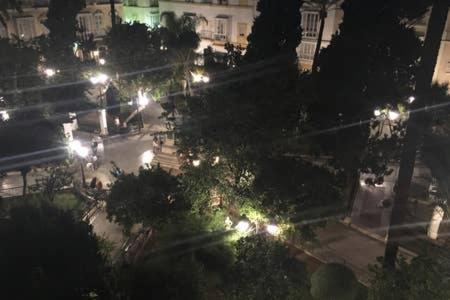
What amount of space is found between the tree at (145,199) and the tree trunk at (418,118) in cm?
810

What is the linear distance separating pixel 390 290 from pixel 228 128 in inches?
309

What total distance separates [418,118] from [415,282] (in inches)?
205

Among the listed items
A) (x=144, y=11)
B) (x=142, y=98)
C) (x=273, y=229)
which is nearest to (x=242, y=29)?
(x=142, y=98)

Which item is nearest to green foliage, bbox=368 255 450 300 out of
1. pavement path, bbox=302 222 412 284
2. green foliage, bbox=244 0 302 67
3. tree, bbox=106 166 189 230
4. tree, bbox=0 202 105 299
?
pavement path, bbox=302 222 412 284

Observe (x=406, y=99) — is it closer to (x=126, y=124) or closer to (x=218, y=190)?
(x=218, y=190)

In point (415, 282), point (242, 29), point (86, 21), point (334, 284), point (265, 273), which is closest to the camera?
point (415, 282)

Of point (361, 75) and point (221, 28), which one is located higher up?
point (361, 75)

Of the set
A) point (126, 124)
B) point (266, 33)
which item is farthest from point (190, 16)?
point (266, 33)

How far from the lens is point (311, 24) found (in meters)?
31.7

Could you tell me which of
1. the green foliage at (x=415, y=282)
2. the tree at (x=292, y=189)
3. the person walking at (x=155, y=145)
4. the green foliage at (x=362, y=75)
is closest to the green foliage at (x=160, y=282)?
the tree at (x=292, y=189)

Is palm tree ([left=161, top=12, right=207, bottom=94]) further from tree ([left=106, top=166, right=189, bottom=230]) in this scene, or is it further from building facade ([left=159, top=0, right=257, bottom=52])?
tree ([left=106, top=166, right=189, bottom=230])

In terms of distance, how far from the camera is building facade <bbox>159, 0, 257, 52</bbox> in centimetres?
3519

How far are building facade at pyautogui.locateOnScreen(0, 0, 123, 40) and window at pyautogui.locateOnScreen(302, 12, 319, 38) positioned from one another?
60.6ft

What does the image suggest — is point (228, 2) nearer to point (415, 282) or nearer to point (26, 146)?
point (26, 146)
